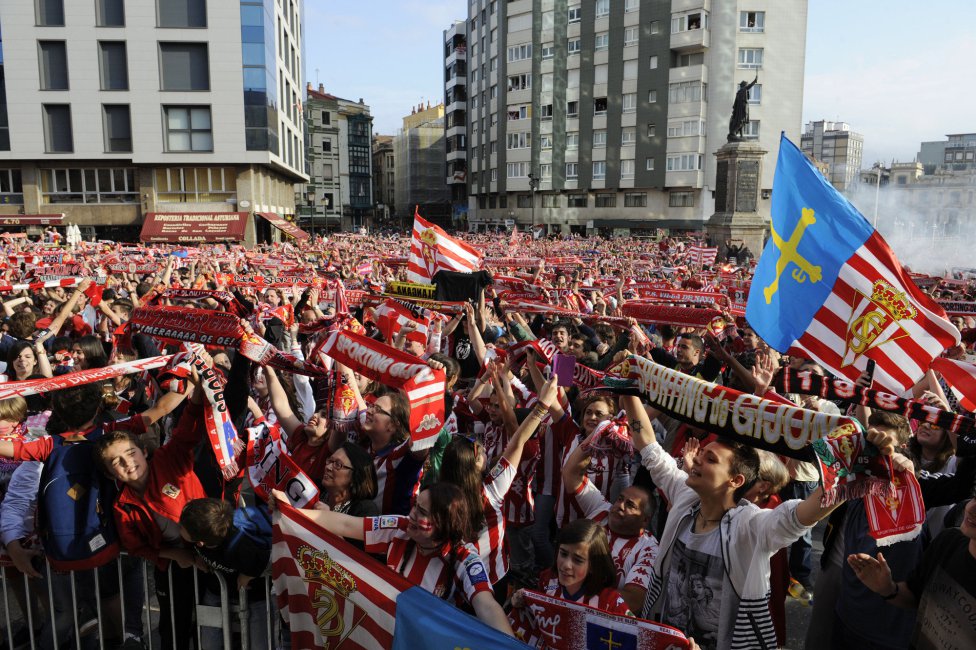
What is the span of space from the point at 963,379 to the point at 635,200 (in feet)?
189

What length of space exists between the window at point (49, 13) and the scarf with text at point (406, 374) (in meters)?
42.0

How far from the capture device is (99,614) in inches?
156

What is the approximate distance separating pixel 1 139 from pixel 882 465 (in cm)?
4571

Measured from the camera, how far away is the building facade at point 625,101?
177 feet

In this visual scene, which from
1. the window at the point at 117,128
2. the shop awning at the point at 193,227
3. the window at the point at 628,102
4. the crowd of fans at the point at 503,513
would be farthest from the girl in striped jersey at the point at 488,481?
the window at the point at 628,102

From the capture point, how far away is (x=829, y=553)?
381 cm

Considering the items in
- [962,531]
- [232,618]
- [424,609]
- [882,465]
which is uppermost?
[882,465]

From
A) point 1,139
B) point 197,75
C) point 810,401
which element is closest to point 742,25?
point 197,75

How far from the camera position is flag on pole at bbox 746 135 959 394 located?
462 cm

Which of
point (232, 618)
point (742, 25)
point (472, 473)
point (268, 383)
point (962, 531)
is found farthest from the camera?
point (742, 25)

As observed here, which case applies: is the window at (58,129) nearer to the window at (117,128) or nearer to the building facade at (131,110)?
the building facade at (131,110)

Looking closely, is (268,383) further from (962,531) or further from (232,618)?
(962,531)

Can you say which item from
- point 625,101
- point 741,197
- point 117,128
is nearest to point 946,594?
point 741,197

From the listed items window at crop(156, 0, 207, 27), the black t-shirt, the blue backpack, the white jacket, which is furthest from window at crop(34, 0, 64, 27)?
the black t-shirt
